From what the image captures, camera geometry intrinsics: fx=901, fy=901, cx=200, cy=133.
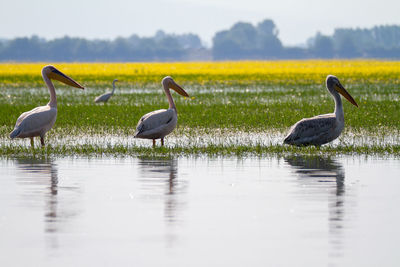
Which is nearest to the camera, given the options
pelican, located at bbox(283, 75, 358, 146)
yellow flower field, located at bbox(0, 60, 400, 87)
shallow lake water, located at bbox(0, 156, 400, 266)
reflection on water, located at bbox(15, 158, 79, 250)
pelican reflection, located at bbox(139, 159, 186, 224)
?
shallow lake water, located at bbox(0, 156, 400, 266)

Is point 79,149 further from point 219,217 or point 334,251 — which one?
point 334,251

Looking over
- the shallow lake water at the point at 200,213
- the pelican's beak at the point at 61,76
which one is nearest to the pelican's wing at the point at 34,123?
the pelican's beak at the point at 61,76

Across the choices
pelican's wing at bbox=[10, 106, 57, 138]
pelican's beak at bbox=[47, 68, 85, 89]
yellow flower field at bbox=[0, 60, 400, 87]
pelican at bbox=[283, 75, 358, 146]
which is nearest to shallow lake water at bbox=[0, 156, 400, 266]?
pelican at bbox=[283, 75, 358, 146]

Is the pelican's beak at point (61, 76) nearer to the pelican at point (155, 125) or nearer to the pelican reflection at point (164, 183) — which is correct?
the pelican at point (155, 125)

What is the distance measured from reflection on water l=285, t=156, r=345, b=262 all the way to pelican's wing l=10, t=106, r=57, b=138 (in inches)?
174

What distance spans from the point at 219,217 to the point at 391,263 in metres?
2.32

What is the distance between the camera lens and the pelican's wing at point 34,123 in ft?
50.9

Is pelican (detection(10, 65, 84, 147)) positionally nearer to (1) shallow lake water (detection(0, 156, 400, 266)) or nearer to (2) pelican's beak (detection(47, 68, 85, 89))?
(2) pelican's beak (detection(47, 68, 85, 89))

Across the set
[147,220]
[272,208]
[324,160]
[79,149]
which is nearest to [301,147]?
[324,160]

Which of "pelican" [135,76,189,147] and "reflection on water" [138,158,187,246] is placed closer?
"reflection on water" [138,158,187,246]

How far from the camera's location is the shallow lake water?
7.50 meters

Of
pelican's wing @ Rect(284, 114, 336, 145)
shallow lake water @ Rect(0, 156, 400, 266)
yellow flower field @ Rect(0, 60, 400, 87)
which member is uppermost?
yellow flower field @ Rect(0, 60, 400, 87)

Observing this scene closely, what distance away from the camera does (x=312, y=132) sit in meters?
15.2

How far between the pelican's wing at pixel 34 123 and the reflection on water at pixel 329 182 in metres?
4.42
